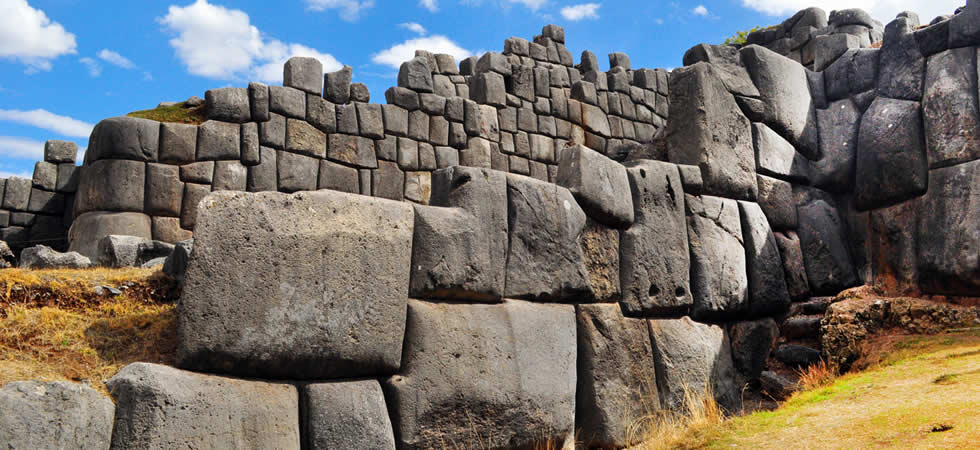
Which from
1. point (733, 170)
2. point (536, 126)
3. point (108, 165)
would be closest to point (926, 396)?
point (733, 170)

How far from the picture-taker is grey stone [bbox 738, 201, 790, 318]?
281 inches

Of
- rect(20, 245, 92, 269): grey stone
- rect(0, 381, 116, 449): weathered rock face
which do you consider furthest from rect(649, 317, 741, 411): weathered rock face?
rect(20, 245, 92, 269): grey stone

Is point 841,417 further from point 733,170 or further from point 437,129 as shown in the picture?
point 437,129

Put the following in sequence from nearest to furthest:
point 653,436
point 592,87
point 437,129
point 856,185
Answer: point 653,436
point 856,185
point 437,129
point 592,87

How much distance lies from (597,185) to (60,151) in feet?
25.8

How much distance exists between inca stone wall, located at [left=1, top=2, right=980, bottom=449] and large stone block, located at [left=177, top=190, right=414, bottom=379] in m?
0.01

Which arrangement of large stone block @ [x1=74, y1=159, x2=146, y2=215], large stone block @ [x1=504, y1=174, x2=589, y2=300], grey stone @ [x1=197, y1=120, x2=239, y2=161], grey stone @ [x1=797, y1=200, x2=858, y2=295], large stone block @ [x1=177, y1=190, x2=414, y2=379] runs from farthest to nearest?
grey stone @ [x1=197, y1=120, x2=239, y2=161] → large stone block @ [x1=74, y1=159, x2=146, y2=215] → grey stone @ [x1=797, y1=200, x2=858, y2=295] → large stone block @ [x1=504, y1=174, x2=589, y2=300] → large stone block @ [x1=177, y1=190, x2=414, y2=379]

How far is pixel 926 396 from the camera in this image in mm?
4578

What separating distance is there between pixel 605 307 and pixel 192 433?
124 inches

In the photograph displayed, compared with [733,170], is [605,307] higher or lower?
lower

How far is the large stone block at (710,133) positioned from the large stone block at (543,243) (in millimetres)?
1915

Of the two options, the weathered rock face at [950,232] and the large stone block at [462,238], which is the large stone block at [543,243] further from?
the weathered rock face at [950,232]

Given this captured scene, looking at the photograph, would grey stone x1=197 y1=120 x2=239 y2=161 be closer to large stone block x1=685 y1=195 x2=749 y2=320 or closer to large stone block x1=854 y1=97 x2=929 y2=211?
large stone block x1=685 y1=195 x2=749 y2=320

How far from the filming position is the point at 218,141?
10.1 meters
